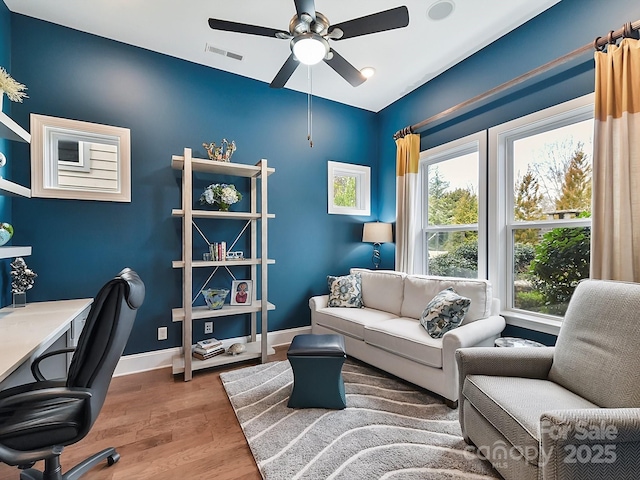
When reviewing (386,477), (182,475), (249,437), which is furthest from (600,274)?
(182,475)

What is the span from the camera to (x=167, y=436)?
73.4 inches

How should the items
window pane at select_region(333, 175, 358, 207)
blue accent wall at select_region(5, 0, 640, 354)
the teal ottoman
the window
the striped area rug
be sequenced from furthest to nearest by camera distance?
window pane at select_region(333, 175, 358, 207) < the window < blue accent wall at select_region(5, 0, 640, 354) < the teal ottoman < the striped area rug

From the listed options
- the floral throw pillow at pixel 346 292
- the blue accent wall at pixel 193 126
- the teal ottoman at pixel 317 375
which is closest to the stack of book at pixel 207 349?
the blue accent wall at pixel 193 126

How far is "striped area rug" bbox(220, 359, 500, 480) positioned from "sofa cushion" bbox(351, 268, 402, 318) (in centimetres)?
85

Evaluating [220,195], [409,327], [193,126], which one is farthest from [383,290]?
[193,126]

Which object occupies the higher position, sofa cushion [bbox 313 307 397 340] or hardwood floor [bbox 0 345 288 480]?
sofa cushion [bbox 313 307 397 340]

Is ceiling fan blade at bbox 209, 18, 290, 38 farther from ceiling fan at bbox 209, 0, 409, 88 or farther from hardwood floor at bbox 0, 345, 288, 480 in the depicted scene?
hardwood floor at bbox 0, 345, 288, 480

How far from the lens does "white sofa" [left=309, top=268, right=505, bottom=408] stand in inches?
84.9

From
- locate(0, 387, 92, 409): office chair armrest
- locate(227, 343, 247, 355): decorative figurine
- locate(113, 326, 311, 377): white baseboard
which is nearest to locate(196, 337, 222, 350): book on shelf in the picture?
locate(227, 343, 247, 355): decorative figurine

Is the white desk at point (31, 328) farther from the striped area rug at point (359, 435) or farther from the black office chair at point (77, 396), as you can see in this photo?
the striped area rug at point (359, 435)

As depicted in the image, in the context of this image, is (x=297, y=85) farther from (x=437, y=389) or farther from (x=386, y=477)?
(x=386, y=477)

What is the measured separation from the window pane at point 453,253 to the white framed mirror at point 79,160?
11.3ft

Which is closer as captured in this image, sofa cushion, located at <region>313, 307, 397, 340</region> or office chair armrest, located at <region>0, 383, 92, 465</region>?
office chair armrest, located at <region>0, 383, 92, 465</region>

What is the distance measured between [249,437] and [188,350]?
114 cm
